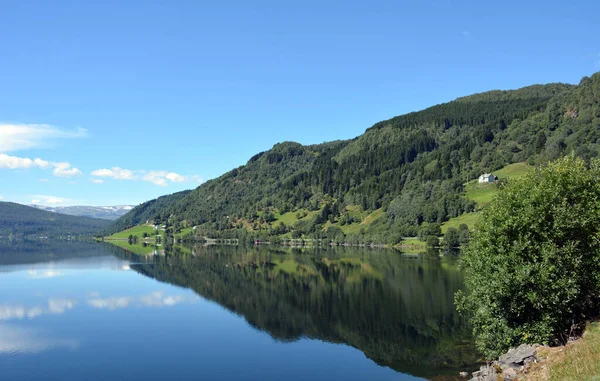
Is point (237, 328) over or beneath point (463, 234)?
beneath

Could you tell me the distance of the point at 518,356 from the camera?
31.0 m

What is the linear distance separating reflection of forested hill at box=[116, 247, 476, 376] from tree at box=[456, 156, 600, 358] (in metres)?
8.68

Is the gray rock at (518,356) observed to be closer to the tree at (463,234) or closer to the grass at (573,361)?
the grass at (573,361)

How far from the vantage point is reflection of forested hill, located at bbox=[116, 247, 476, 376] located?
4925 centimetres

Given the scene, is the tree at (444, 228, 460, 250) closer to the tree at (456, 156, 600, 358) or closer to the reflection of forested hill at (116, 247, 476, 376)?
the reflection of forested hill at (116, 247, 476, 376)

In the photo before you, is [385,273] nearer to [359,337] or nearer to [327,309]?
[327,309]

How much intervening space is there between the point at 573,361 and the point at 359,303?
167 ft

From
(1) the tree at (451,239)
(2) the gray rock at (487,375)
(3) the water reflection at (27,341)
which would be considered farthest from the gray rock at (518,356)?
(1) the tree at (451,239)

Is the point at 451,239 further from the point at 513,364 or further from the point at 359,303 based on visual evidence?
the point at 513,364

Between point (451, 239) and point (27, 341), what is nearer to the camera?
point (27, 341)

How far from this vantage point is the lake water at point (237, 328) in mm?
43438

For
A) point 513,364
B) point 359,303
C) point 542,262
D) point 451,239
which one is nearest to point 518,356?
point 513,364

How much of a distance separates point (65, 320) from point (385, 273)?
72542 millimetres

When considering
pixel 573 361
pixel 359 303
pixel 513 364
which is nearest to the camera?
pixel 573 361
